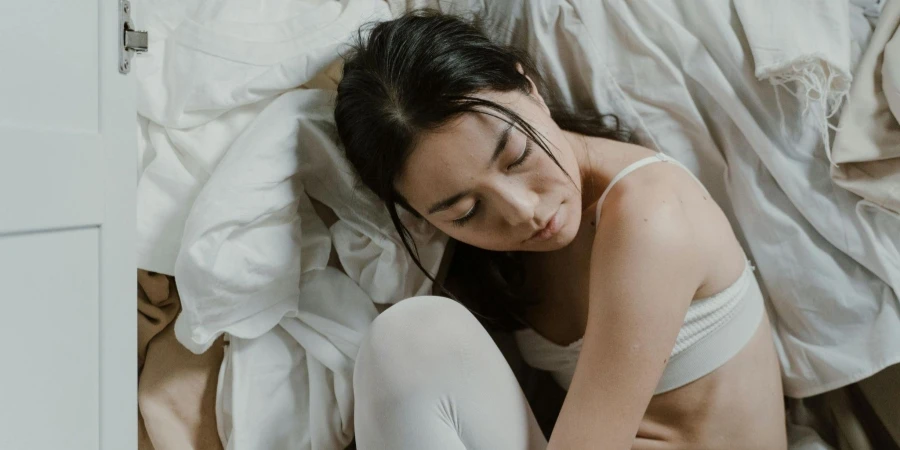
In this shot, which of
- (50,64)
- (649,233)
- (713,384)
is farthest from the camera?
(713,384)

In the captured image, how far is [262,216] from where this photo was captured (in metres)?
0.79

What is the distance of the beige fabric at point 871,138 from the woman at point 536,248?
6.7 inches

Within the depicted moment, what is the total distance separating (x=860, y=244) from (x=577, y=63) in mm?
414

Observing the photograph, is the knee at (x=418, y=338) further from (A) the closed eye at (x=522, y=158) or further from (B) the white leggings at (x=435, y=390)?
(A) the closed eye at (x=522, y=158)

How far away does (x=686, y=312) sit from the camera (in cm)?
71

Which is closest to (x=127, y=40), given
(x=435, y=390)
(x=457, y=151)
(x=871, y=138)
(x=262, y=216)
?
(x=262, y=216)

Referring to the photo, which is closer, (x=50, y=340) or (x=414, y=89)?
(x=50, y=340)

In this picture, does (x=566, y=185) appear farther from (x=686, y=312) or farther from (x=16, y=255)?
(x=16, y=255)

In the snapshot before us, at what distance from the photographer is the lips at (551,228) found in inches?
29.4

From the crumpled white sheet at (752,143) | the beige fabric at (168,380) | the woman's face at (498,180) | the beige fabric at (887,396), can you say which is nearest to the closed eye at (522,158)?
the woman's face at (498,180)

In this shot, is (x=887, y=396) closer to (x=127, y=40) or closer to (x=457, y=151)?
(x=457, y=151)

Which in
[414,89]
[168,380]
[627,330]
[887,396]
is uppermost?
[414,89]

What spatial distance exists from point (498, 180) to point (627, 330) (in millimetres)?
204

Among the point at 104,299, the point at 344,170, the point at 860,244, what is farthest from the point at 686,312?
the point at 104,299
